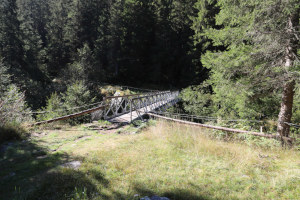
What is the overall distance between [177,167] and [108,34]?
1256 inches

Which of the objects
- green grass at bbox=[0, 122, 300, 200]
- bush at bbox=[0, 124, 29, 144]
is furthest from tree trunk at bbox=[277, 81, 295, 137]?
bush at bbox=[0, 124, 29, 144]

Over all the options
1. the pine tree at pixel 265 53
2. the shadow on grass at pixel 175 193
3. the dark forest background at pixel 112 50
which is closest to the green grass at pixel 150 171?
the shadow on grass at pixel 175 193

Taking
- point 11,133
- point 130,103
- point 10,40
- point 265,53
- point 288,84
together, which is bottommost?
point 11,133

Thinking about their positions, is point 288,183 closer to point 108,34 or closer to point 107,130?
point 107,130

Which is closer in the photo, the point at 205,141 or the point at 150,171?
the point at 150,171

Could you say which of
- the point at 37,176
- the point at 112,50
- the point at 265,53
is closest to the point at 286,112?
the point at 265,53

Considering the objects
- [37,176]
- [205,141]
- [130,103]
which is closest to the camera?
[37,176]

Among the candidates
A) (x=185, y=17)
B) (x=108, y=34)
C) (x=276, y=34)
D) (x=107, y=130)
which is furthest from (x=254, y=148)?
(x=185, y=17)

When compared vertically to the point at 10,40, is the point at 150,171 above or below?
below

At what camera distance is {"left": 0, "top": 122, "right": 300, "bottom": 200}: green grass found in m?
2.49

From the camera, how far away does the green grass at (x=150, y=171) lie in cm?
249

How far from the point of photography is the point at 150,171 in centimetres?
317

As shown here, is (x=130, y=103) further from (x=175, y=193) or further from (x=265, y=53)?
(x=175, y=193)

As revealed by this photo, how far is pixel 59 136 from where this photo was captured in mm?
5617
